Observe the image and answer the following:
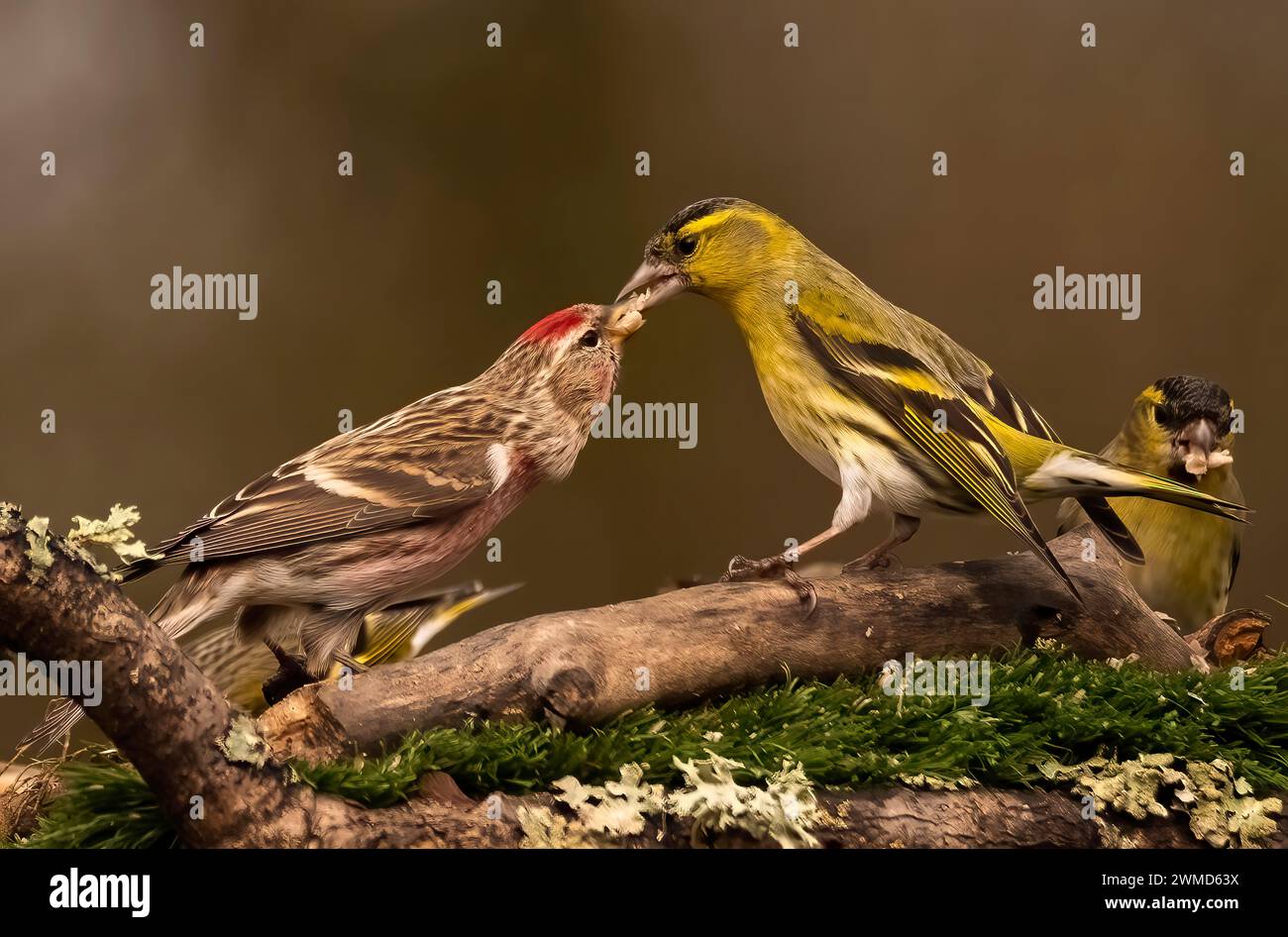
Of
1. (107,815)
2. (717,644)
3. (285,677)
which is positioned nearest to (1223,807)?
(717,644)

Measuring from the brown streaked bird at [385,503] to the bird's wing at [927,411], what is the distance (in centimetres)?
40

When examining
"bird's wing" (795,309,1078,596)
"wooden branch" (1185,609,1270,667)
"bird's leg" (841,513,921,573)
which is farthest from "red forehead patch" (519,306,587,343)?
"wooden branch" (1185,609,1270,667)

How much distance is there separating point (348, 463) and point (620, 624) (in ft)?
1.91

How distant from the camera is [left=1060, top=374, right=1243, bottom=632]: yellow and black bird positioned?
309 centimetres

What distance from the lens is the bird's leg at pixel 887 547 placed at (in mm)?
2582

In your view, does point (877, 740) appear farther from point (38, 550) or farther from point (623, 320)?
point (38, 550)

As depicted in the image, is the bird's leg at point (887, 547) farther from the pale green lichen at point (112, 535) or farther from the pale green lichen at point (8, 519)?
the pale green lichen at point (8, 519)

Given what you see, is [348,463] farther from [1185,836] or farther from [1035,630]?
[1185,836]

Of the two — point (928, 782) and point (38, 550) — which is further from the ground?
point (38, 550)

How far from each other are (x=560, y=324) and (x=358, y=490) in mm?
518

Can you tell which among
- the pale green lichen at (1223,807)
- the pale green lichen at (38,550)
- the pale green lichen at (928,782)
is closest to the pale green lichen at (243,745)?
the pale green lichen at (38,550)

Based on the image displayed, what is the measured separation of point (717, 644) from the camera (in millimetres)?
2248
